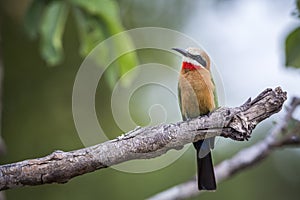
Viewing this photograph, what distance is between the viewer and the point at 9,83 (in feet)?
13.4

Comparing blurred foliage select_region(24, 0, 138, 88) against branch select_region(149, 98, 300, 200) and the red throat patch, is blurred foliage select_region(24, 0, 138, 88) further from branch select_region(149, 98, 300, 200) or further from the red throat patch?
branch select_region(149, 98, 300, 200)

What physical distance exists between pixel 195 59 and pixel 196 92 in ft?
0.35

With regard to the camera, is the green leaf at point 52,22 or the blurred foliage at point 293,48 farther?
the green leaf at point 52,22

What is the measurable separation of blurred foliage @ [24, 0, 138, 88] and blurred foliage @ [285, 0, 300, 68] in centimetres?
66

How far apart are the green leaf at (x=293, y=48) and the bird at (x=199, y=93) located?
258 millimetres

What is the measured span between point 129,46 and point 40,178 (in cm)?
97

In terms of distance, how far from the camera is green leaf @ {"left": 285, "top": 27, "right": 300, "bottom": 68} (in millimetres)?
2002

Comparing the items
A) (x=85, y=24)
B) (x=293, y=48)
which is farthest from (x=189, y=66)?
(x=85, y=24)

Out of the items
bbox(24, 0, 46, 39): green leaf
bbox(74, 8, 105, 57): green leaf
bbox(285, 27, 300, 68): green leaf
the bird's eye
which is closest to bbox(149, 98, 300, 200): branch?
bbox(285, 27, 300, 68): green leaf

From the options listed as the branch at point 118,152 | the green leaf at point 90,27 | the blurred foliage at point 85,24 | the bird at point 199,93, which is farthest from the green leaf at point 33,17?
the branch at point 118,152

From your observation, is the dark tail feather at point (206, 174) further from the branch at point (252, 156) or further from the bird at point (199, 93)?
the branch at point (252, 156)

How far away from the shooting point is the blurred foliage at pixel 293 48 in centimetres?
200

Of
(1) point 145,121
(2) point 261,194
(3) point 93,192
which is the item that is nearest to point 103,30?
(1) point 145,121

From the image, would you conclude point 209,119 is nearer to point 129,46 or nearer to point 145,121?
point 129,46
